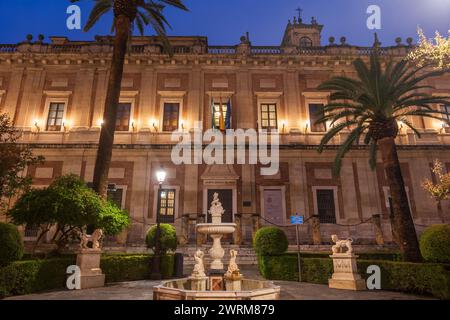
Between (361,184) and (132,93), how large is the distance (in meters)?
16.4

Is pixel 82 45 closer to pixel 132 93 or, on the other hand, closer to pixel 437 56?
pixel 132 93

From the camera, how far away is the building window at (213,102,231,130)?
66.3 ft

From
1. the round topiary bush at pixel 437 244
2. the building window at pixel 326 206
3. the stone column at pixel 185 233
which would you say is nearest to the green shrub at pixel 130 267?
the stone column at pixel 185 233

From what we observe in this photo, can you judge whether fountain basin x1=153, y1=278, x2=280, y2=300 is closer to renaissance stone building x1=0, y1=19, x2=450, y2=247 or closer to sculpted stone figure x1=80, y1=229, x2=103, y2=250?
sculpted stone figure x1=80, y1=229, x2=103, y2=250

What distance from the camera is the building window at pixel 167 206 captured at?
19250mm

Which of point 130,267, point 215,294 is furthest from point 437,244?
point 130,267

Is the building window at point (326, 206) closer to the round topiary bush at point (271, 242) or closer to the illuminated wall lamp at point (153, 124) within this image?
the round topiary bush at point (271, 242)

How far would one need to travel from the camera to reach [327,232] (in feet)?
62.3

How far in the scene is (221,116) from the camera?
67.4 ft

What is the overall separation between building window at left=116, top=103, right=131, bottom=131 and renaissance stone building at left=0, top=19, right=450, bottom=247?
8 cm

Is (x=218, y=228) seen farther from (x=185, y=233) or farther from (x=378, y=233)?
(x=378, y=233)

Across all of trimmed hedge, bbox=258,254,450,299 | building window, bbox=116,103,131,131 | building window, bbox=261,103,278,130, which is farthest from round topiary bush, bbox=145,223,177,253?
building window, bbox=261,103,278,130

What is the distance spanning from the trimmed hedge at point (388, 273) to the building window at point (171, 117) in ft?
38.8
